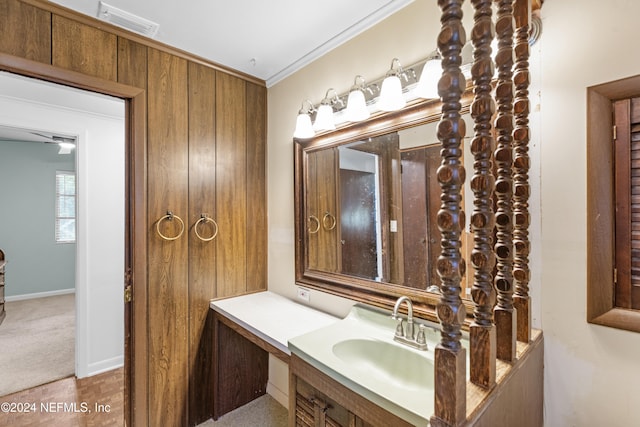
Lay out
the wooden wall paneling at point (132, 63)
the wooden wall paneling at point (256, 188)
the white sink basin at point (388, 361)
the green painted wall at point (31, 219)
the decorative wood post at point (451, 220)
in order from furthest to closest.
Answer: the green painted wall at point (31, 219)
the wooden wall paneling at point (256, 188)
the wooden wall paneling at point (132, 63)
the white sink basin at point (388, 361)
the decorative wood post at point (451, 220)

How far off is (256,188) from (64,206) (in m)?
5.05

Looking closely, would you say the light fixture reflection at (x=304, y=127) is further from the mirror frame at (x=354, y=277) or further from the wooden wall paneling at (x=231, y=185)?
the wooden wall paneling at (x=231, y=185)

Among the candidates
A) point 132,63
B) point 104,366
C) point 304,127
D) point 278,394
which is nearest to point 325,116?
point 304,127

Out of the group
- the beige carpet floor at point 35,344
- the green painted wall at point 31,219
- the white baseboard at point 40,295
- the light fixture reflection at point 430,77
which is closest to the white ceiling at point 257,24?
the light fixture reflection at point 430,77

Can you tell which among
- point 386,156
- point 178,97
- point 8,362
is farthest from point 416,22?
point 8,362

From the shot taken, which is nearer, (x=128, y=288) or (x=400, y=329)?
(x=400, y=329)

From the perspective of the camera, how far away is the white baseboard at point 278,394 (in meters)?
2.15

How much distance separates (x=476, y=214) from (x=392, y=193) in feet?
2.62

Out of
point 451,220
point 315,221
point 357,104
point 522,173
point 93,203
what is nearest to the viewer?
point 451,220

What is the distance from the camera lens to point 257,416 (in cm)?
206

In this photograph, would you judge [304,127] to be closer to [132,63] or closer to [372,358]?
[132,63]

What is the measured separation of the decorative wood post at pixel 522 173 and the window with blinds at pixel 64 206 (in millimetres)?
6672

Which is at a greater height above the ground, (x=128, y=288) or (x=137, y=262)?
(x=137, y=262)

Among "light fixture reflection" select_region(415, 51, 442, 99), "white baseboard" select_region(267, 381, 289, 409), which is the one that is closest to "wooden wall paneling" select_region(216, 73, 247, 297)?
"white baseboard" select_region(267, 381, 289, 409)
